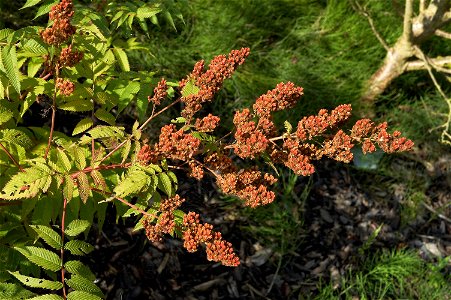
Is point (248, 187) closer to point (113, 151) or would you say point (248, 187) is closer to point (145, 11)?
point (113, 151)

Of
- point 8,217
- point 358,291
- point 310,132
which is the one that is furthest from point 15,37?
point 358,291

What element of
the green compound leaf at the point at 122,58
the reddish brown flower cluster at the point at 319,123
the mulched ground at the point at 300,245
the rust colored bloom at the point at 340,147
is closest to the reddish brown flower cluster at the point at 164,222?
the reddish brown flower cluster at the point at 319,123

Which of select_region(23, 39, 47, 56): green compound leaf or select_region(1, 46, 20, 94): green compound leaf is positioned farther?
select_region(23, 39, 47, 56): green compound leaf

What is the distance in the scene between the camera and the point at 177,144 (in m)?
2.23

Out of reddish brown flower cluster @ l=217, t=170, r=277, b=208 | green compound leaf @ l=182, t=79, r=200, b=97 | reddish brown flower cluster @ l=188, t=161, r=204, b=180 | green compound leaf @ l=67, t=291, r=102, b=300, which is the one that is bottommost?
green compound leaf @ l=67, t=291, r=102, b=300

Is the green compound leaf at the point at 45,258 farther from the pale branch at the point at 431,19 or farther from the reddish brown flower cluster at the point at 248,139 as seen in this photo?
the pale branch at the point at 431,19

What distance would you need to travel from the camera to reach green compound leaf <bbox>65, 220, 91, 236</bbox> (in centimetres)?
235

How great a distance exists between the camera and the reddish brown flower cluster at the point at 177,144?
219 centimetres

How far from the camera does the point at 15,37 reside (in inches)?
89.5

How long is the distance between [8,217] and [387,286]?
318cm

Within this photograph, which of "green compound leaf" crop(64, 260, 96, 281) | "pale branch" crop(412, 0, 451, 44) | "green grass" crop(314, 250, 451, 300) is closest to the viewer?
"green compound leaf" crop(64, 260, 96, 281)

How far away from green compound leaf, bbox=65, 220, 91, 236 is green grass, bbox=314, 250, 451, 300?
8.29ft

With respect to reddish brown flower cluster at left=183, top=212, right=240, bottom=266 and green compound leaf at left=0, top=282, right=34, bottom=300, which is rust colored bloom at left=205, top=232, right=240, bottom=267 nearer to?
reddish brown flower cluster at left=183, top=212, right=240, bottom=266

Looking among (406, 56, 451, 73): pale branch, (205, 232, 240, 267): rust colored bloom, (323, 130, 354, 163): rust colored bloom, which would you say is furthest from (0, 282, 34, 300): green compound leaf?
(406, 56, 451, 73): pale branch
